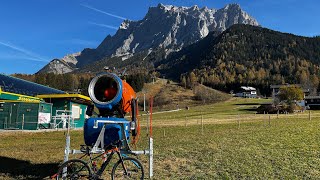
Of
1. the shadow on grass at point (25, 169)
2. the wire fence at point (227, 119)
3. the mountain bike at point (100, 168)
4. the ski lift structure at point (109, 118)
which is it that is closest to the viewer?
the mountain bike at point (100, 168)

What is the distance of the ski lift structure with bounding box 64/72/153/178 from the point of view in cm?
1010

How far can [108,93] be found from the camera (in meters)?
10.8

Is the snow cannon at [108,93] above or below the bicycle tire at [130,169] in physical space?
above

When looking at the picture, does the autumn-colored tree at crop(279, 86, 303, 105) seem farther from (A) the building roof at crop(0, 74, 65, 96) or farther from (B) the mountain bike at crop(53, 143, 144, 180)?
(B) the mountain bike at crop(53, 143, 144, 180)

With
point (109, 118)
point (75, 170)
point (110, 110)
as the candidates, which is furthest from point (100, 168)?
point (110, 110)

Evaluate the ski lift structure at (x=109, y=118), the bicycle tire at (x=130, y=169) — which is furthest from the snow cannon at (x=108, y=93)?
the bicycle tire at (x=130, y=169)

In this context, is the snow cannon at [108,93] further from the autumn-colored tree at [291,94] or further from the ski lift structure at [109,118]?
the autumn-colored tree at [291,94]

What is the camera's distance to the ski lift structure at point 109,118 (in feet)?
33.1

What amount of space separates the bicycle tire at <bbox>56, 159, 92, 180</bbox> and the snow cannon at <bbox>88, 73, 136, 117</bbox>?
1.71m

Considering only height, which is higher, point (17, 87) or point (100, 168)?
point (17, 87)

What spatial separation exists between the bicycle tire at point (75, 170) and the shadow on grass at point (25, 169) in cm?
228

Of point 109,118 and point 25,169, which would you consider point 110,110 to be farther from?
point 25,169

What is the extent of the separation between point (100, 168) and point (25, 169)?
4993 millimetres

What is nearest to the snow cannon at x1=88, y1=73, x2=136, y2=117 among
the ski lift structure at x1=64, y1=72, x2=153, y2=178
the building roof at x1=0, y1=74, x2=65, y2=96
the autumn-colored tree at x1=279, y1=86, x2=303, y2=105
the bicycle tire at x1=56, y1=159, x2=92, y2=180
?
the ski lift structure at x1=64, y1=72, x2=153, y2=178
